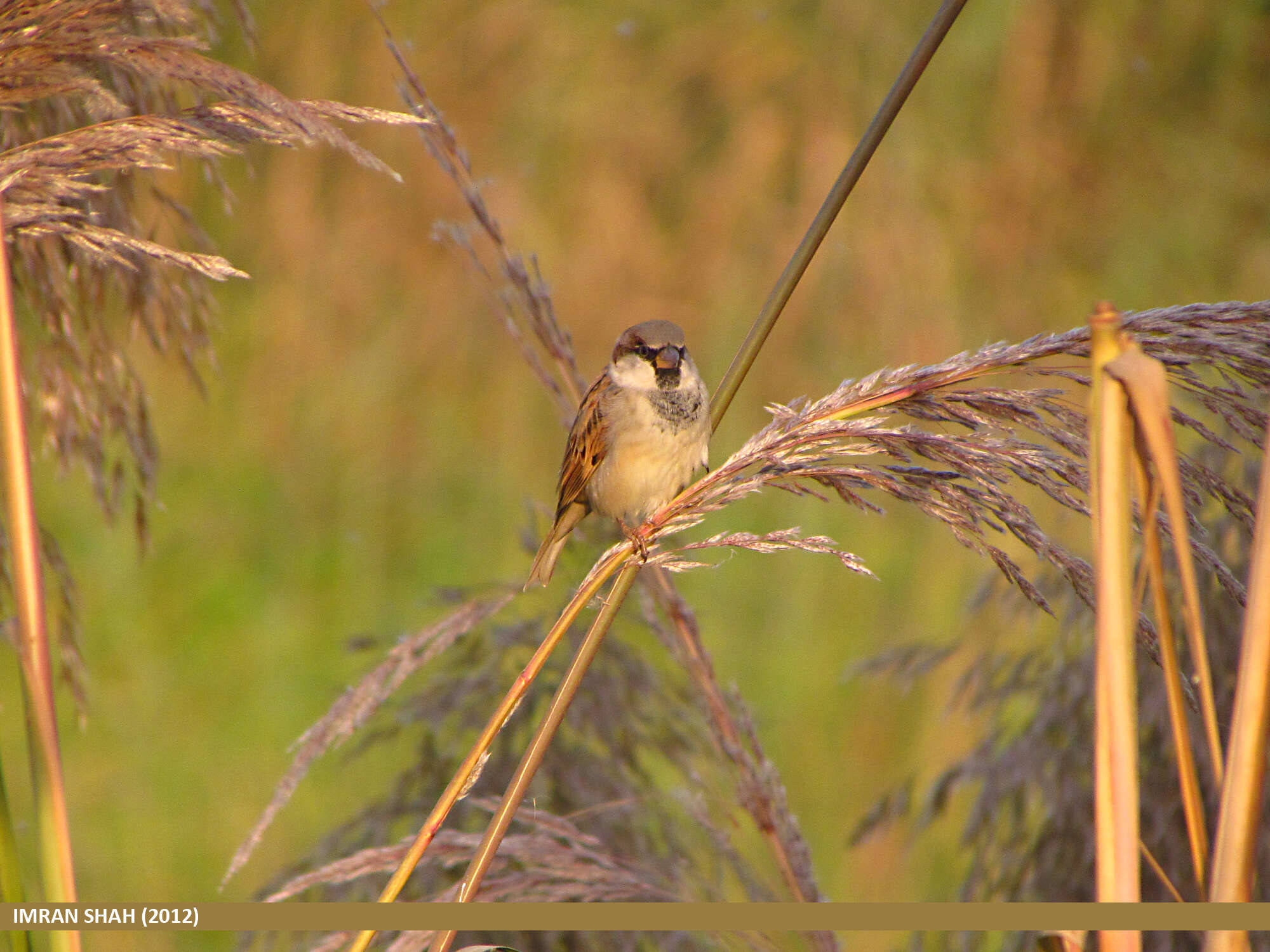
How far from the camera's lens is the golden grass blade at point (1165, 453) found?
0.69 m

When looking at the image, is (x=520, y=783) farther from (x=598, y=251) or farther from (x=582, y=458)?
(x=598, y=251)

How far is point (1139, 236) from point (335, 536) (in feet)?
10.6

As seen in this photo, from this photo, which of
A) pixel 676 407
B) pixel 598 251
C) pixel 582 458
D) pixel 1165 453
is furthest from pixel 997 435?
pixel 598 251

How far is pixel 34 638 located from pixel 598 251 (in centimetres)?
391

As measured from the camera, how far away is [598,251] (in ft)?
15.1

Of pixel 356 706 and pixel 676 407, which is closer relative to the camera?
pixel 356 706

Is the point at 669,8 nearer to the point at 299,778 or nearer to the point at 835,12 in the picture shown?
the point at 835,12

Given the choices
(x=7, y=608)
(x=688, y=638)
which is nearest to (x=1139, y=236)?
(x=688, y=638)

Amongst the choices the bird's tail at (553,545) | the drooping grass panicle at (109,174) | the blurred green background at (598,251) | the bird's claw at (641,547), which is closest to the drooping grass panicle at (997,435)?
the bird's claw at (641,547)

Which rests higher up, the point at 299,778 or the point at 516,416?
the point at 516,416

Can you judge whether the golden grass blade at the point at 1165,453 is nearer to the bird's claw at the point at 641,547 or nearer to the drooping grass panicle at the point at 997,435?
the drooping grass panicle at the point at 997,435

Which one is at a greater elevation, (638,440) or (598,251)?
(598,251)

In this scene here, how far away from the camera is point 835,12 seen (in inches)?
177

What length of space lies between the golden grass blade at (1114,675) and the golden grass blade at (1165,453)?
1cm
